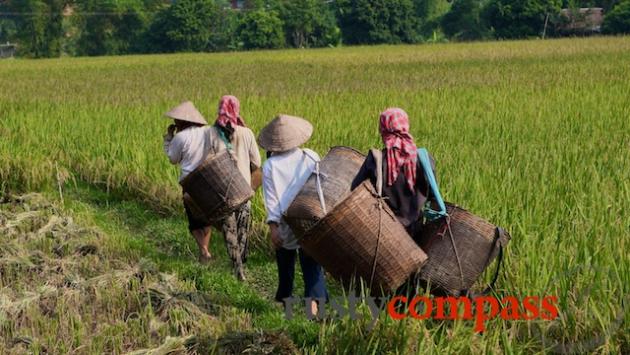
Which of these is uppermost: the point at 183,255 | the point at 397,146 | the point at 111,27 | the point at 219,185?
the point at 397,146

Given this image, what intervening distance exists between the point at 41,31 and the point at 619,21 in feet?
143

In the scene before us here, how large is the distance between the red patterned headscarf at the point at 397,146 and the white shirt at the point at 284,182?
0.52 metres

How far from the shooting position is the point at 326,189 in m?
3.33

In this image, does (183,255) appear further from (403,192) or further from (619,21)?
(619,21)

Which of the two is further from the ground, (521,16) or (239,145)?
(239,145)

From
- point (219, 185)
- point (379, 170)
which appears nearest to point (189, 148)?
point (219, 185)

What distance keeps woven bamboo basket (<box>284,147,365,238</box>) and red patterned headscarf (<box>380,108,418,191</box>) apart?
0.82ft

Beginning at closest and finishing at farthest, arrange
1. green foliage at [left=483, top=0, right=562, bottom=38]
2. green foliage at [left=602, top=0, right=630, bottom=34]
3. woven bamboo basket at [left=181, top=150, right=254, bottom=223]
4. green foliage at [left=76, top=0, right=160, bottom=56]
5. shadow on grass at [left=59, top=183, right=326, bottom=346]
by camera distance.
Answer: shadow on grass at [left=59, top=183, right=326, bottom=346] → woven bamboo basket at [left=181, top=150, right=254, bottom=223] → green foliage at [left=602, top=0, right=630, bottom=34] → green foliage at [left=483, top=0, right=562, bottom=38] → green foliage at [left=76, top=0, right=160, bottom=56]

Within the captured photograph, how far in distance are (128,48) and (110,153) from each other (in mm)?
60311

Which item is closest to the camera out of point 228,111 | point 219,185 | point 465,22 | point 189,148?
point 219,185

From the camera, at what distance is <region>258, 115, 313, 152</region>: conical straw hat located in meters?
3.60

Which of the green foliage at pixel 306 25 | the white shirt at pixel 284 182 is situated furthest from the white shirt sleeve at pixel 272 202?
the green foliage at pixel 306 25

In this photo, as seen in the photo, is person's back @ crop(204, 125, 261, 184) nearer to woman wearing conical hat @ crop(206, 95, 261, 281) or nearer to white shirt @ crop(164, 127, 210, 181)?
woman wearing conical hat @ crop(206, 95, 261, 281)

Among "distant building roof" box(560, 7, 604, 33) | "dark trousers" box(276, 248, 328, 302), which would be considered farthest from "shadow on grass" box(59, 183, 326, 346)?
"distant building roof" box(560, 7, 604, 33)
